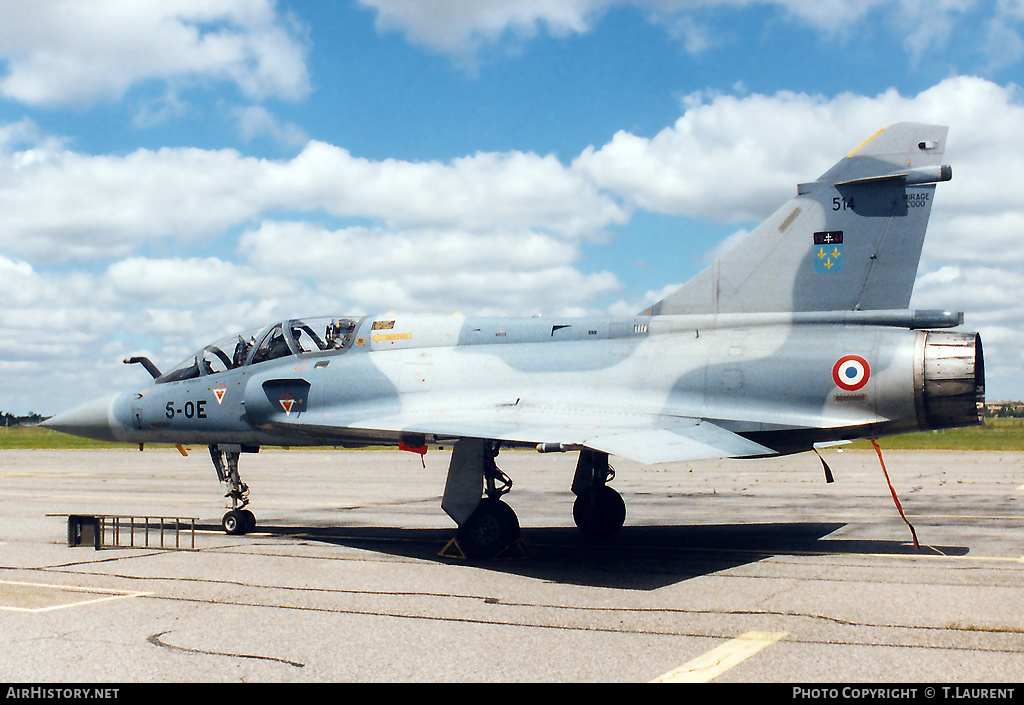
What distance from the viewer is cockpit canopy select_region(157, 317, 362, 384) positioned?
1404cm

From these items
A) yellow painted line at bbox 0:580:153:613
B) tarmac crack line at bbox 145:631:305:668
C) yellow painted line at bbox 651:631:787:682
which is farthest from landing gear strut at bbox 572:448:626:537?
tarmac crack line at bbox 145:631:305:668

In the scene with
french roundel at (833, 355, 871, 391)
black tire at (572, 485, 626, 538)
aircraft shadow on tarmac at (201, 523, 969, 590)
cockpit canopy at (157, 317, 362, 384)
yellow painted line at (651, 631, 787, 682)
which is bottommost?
aircraft shadow on tarmac at (201, 523, 969, 590)

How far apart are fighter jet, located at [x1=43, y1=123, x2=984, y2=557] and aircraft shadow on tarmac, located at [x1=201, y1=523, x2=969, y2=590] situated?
57 centimetres

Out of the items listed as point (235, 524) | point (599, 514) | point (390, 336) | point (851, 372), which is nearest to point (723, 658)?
point (851, 372)

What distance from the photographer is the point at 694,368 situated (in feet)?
37.8

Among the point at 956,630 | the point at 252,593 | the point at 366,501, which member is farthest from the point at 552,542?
the point at 366,501

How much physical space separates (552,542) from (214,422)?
19.8 feet

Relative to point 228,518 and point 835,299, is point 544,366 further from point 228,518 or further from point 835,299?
point 228,518

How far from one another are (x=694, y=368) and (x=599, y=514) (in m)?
3.40

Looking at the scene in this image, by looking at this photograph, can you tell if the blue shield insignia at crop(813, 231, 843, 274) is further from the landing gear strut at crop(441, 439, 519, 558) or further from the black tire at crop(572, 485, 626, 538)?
the landing gear strut at crop(441, 439, 519, 558)

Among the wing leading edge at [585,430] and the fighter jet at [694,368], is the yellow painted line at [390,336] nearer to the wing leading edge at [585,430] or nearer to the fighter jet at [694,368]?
the fighter jet at [694,368]

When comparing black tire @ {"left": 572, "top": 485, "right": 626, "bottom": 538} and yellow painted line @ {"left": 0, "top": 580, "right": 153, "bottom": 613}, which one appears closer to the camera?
yellow painted line @ {"left": 0, "top": 580, "right": 153, "bottom": 613}

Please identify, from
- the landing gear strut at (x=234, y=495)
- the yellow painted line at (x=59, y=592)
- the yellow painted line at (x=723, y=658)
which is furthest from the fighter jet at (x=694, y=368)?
the yellow painted line at (x=59, y=592)

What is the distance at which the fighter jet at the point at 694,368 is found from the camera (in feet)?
34.5
